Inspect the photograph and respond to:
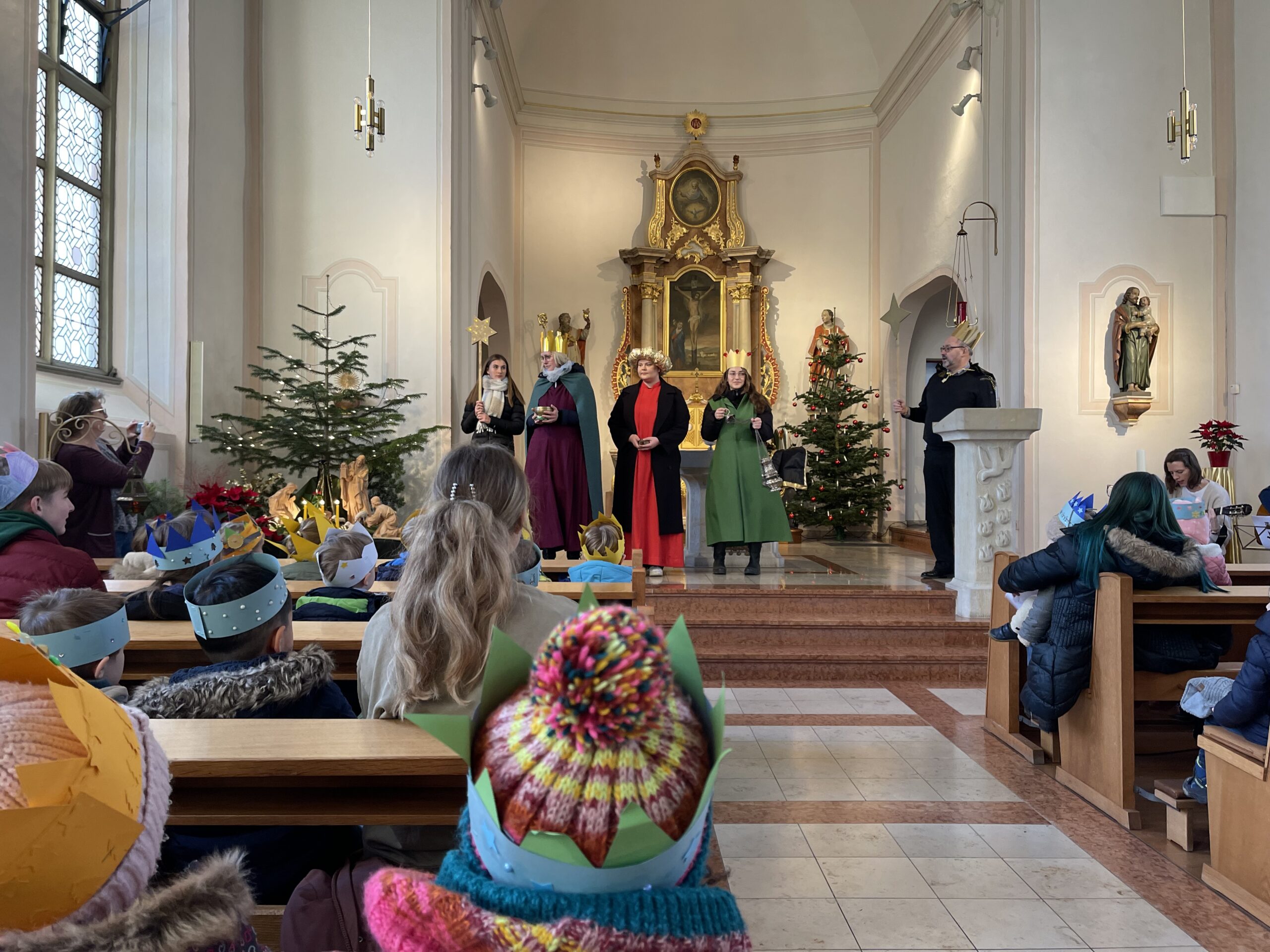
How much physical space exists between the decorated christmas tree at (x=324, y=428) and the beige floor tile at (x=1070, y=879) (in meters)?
5.87

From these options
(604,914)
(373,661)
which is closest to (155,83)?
(373,661)

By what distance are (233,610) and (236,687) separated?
235 mm

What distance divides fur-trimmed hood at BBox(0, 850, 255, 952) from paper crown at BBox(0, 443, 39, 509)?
2.66 m

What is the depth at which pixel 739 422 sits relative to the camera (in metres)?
7.05

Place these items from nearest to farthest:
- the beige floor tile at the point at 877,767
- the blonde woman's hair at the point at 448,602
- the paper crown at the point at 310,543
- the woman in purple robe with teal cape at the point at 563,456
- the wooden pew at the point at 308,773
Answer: the wooden pew at the point at 308,773
the blonde woman's hair at the point at 448,602
the beige floor tile at the point at 877,767
the paper crown at the point at 310,543
the woman in purple robe with teal cape at the point at 563,456

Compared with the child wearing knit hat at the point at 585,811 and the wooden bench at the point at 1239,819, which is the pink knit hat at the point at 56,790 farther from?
the wooden bench at the point at 1239,819

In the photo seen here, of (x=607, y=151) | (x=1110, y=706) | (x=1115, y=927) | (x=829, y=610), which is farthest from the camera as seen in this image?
(x=607, y=151)

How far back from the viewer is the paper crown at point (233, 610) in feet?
6.49

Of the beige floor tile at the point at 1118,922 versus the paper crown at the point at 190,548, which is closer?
the beige floor tile at the point at 1118,922

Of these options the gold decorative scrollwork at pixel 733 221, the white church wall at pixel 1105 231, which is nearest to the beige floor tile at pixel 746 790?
the white church wall at pixel 1105 231

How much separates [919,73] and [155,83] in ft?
27.7

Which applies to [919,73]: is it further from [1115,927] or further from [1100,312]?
[1115,927]

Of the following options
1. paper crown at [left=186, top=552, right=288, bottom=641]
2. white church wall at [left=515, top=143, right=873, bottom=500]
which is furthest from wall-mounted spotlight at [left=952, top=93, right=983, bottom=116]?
paper crown at [left=186, top=552, right=288, bottom=641]

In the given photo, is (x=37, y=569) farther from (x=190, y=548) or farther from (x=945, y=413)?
(x=945, y=413)
